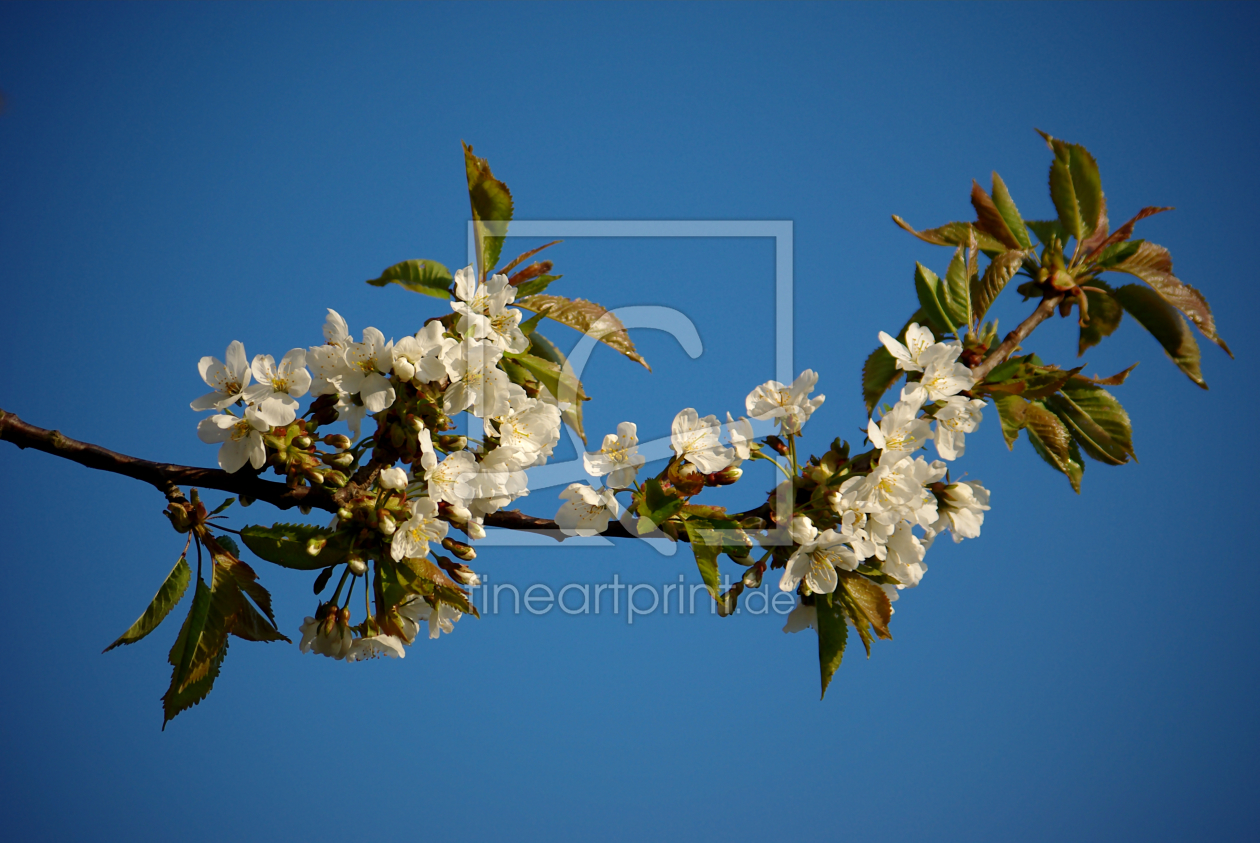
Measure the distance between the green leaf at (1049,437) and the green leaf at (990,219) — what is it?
0.37m

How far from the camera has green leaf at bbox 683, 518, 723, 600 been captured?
1307 millimetres

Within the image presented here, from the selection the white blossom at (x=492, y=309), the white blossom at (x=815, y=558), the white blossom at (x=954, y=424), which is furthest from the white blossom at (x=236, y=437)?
the white blossom at (x=954, y=424)

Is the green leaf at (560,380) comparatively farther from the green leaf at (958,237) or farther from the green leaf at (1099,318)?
the green leaf at (1099,318)

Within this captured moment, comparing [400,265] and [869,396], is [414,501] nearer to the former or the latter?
[400,265]

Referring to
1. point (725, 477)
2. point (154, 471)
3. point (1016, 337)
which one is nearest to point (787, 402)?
point (725, 477)

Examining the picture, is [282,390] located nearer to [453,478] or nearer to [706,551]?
[453,478]

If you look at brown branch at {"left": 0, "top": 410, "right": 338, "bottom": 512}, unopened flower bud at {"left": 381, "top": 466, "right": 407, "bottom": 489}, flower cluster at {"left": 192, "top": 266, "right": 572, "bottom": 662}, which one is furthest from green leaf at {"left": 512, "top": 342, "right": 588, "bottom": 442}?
brown branch at {"left": 0, "top": 410, "right": 338, "bottom": 512}

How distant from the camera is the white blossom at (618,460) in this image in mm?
1355

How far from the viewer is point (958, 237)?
1781 mm

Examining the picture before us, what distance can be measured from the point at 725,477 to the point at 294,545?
2.37 feet

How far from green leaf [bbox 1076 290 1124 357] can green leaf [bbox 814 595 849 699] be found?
35.7 inches

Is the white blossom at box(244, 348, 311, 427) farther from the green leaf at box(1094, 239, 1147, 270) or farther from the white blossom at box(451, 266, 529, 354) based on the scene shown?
the green leaf at box(1094, 239, 1147, 270)

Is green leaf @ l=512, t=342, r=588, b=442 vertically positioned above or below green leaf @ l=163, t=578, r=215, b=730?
above

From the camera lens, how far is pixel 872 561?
1398 millimetres
